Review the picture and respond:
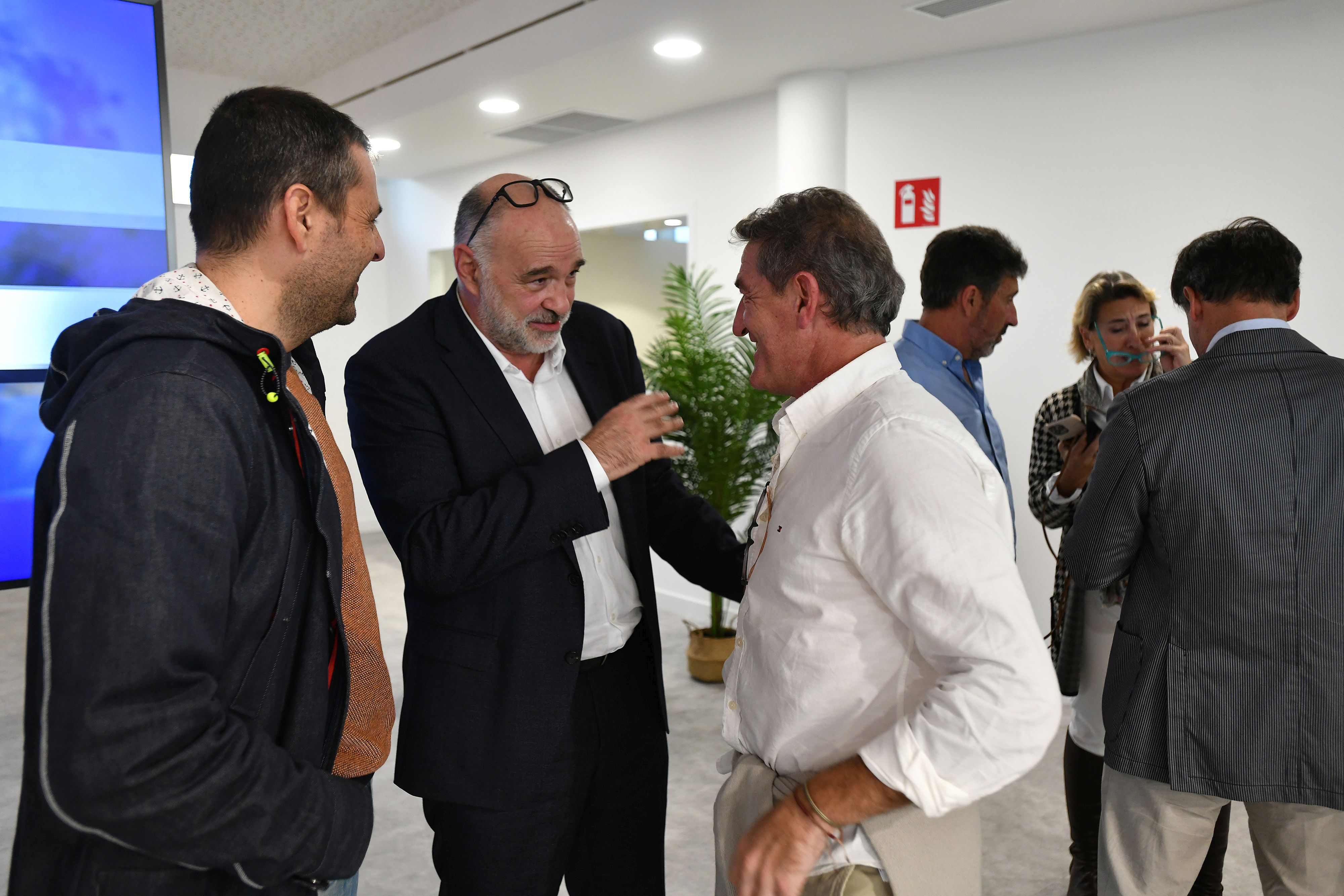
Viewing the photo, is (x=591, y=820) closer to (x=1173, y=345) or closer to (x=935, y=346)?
(x=935, y=346)

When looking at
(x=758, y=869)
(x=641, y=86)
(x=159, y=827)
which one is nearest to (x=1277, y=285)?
(x=758, y=869)

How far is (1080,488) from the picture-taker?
2.72m

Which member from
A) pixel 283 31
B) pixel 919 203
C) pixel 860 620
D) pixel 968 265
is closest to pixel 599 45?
pixel 919 203

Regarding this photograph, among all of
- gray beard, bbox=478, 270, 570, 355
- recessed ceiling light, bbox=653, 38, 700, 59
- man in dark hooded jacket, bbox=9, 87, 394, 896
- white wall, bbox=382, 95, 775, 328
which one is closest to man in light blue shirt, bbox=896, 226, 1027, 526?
gray beard, bbox=478, 270, 570, 355

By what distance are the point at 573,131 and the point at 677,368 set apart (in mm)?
2451

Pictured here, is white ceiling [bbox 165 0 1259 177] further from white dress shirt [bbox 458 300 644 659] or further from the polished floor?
the polished floor

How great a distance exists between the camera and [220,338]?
1.05 metres

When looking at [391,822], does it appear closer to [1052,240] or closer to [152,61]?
[152,61]

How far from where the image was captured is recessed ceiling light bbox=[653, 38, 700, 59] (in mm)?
4520

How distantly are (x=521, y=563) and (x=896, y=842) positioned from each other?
0.80 m

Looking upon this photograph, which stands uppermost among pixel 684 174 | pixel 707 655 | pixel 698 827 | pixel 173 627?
pixel 684 174

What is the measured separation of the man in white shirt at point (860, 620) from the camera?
3.57 ft

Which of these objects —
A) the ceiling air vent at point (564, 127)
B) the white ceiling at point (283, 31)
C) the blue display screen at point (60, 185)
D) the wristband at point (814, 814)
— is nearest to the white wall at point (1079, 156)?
the ceiling air vent at point (564, 127)

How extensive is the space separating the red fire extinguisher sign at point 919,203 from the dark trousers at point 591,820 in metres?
3.62
